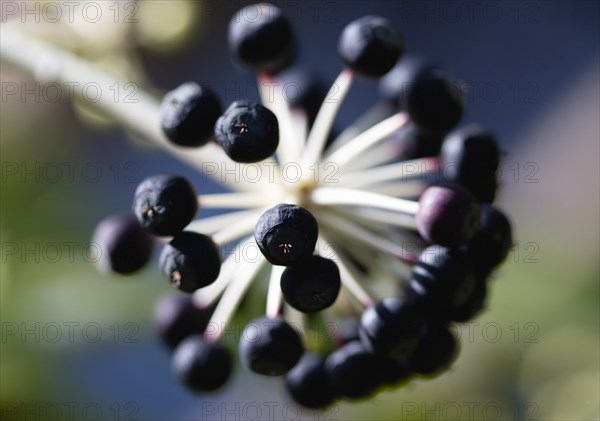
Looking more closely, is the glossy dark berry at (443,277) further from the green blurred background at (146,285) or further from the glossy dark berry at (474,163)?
the green blurred background at (146,285)

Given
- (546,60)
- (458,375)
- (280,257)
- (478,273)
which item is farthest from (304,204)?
(546,60)

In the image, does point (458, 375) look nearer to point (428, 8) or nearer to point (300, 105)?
point (300, 105)

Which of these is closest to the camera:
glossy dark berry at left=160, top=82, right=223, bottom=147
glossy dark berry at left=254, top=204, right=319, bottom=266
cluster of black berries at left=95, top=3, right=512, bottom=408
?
glossy dark berry at left=254, top=204, right=319, bottom=266

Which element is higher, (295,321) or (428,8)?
(428,8)

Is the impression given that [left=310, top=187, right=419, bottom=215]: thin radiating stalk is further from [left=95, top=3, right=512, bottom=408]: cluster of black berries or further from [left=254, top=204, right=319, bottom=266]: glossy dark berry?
[left=254, top=204, right=319, bottom=266]: glossy dark berry

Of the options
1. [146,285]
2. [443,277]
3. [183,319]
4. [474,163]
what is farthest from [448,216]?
[146,285]

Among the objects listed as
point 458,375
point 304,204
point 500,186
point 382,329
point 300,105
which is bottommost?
point 458,375

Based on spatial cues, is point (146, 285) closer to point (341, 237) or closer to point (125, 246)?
point (125, 246)

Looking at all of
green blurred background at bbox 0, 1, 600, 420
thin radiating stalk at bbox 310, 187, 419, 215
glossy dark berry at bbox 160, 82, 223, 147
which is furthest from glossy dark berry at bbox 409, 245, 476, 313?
green blurred background at bbox 0, 1, 600, 420
